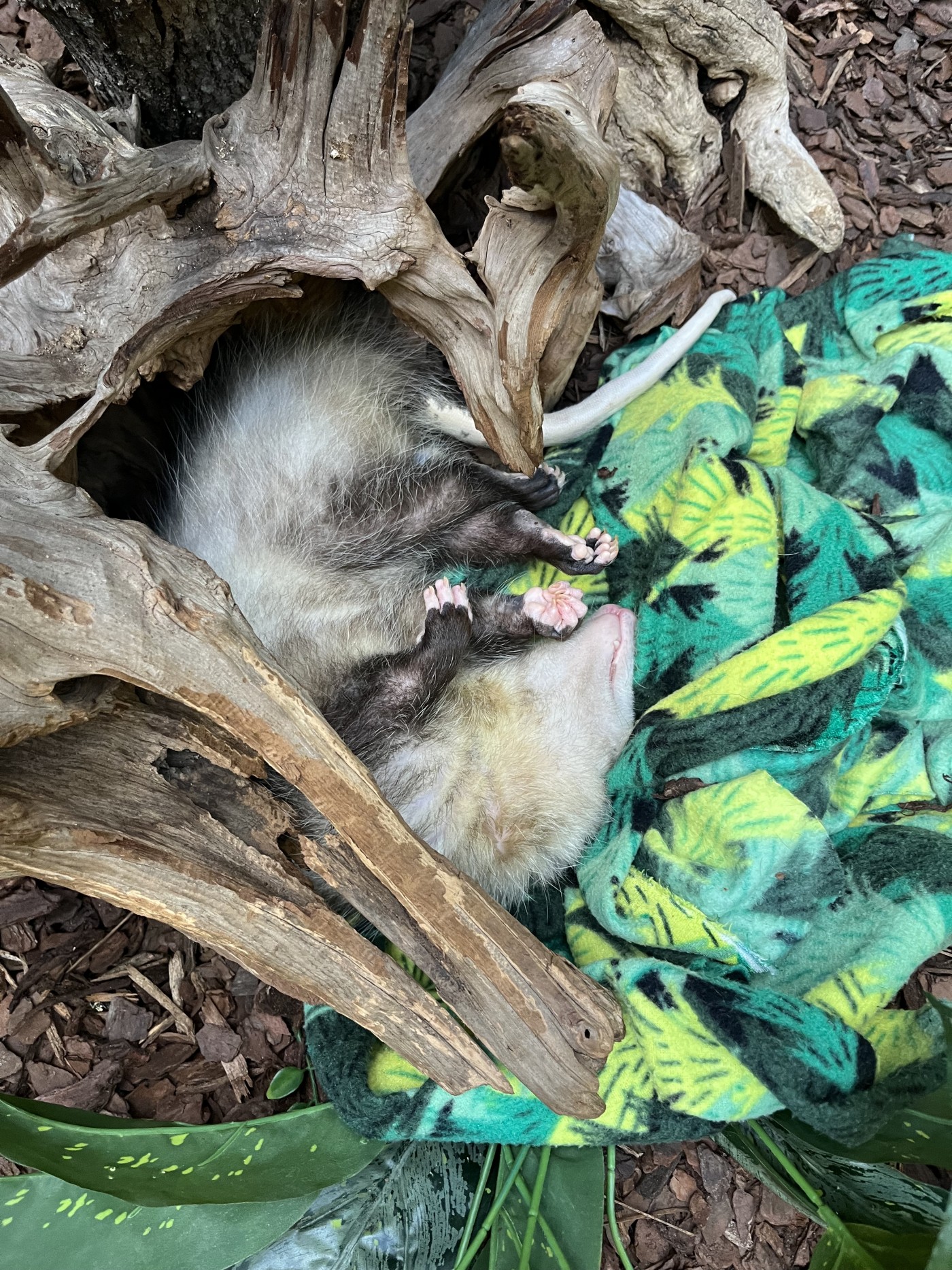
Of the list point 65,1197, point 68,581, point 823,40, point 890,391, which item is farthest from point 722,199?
point 65,1197

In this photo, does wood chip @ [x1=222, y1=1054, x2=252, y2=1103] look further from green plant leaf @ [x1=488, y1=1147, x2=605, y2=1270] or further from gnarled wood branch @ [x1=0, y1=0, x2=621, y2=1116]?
gnarled wood branch @ [x1=0, y1=0, x2=621, y2=1116]

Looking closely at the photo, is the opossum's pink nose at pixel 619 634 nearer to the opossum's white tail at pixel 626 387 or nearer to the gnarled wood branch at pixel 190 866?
the opossum's white tail at pixel 626 387

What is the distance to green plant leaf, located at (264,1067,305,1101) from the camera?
1.61 meters

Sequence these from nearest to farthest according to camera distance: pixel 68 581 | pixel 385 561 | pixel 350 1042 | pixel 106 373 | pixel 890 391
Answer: pixel 68 581, pixel 106 373, pixel 350 1042, pixel 890 391, pixel 385 561

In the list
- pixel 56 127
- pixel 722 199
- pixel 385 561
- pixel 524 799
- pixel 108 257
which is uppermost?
pixel 56 127

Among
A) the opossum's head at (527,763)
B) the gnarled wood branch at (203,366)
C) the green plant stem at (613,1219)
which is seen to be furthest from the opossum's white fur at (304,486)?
the green plant stem at (613,1219)

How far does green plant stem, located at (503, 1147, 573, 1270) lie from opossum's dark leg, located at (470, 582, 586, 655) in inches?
40.2

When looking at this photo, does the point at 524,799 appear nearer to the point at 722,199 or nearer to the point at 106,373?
the point at 106,373

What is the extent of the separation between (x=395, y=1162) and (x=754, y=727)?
101 cm

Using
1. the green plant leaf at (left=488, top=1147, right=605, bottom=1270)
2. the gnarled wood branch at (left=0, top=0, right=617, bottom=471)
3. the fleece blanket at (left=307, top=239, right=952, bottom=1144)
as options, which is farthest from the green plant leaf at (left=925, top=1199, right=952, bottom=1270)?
the gnarled wood branch at (left=0, top=0, right=617, bottom=471)

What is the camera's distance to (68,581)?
3.38 feet


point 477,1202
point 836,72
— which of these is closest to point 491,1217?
point 477,1202

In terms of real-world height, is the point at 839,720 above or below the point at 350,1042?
above

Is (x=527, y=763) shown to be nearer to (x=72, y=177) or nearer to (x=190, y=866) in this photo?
(x=190, y=866)
